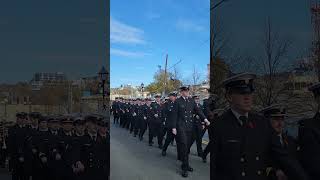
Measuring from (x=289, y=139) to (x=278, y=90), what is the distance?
0.29m

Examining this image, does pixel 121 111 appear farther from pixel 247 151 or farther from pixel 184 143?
pixel 247 151

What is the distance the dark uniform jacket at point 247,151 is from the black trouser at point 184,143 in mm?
585

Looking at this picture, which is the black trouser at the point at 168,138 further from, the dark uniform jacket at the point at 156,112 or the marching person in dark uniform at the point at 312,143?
the marching person in dark uniform at the point at 312,143

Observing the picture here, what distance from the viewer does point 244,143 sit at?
7.51 feet

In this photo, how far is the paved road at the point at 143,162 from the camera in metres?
2.90

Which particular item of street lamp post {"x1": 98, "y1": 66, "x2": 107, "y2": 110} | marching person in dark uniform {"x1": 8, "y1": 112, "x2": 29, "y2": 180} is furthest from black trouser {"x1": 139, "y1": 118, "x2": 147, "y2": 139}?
marching person in dark uniform {"x1": 8, "y1": 112, "x2": 29, "y2": 180}

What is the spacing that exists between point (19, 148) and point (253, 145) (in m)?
2.19

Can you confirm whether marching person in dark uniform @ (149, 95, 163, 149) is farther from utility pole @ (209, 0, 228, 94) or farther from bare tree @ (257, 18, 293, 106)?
bare tree @ (257, 18, 293, 106)

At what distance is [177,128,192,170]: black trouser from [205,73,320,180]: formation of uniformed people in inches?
21.4

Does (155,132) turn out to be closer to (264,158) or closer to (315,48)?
(264,158)

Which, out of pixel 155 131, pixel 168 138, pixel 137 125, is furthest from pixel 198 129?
pixel 137 125

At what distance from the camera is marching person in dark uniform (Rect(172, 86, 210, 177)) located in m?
2.94

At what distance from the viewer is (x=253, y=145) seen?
89.9 inches

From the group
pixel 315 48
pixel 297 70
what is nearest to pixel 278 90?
pixel 297 70
